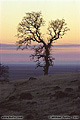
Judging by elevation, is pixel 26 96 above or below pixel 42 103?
above

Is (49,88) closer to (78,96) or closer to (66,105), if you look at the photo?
(78,96)

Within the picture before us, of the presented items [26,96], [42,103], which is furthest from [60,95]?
[26,96]

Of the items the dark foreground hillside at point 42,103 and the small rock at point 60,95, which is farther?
the small rock at point 60,95

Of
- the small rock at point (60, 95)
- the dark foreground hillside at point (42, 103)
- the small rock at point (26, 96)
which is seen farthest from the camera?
the small rock at point (26, 96)

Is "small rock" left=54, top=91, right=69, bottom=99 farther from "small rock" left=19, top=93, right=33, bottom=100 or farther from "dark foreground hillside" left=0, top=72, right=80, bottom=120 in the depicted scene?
"small rock" left=19, top=93, right=33, bottom=100

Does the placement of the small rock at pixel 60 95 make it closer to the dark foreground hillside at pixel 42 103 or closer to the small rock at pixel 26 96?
the dark foreground hillside at pixel 42 103

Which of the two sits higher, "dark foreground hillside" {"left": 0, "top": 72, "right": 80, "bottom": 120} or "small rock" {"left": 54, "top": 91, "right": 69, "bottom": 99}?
"small rock" {"left": 54, "top": 91, "right": 69, "bottom": 99}

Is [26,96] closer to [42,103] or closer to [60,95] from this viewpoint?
[42,103]

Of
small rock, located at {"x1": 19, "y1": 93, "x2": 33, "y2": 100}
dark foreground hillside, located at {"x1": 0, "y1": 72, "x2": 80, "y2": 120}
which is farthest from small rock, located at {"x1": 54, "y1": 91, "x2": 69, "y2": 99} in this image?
small rock, located at {"x1": 19, "y1": 93, "x2": 33, "y2": 100}

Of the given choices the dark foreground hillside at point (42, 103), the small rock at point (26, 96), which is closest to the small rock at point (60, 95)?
the dark foreground hillside at point (42, 103)

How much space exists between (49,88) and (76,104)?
7473 millimetres

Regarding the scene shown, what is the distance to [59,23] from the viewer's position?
150ft

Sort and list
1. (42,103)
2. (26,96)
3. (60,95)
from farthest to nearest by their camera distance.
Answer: (26,96) → (60,95) → (42,103)

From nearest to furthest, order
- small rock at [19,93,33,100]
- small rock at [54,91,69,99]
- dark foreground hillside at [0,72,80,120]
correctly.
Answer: dark foreground hillside at [0,72,80,120]
small rock at [54,91,69,99]
small rock at [19,93,33,100]
